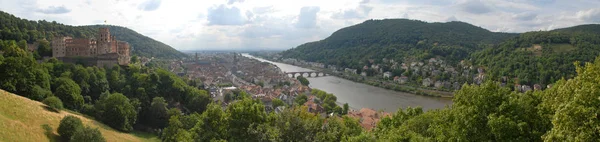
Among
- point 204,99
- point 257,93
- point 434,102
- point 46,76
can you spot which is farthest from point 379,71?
point 46,76

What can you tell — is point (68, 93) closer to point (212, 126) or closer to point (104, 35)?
point (104, 35)

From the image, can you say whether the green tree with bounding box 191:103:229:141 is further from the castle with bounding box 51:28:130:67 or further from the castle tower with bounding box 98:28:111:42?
the castle tower with bounding box 98:28:111:42

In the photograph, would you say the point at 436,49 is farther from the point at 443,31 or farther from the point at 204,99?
the point at 204,99

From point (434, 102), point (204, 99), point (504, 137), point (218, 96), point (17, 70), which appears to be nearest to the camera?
point (504, 137)

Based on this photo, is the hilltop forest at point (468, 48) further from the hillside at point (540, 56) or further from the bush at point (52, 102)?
the bush at point (52, 102)

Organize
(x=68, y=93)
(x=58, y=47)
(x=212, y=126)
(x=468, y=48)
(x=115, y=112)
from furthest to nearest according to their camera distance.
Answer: (x=468, y=48) < (x=58, y=47) < (x=68, y=93) < (x=115, y=112) < (x=212, y=126)

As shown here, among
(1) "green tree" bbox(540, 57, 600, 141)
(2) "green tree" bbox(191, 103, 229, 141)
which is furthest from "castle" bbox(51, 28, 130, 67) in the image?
(1) "green tree" bbox(540, 57, 600, 141)

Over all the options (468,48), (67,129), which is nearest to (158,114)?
(67,129)
